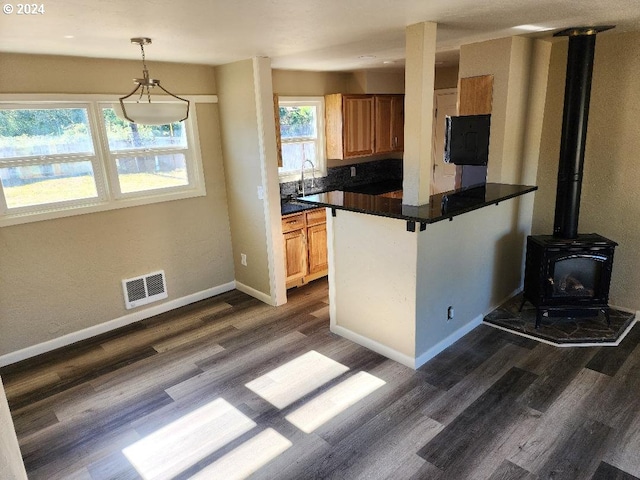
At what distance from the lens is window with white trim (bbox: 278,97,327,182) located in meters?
5.05

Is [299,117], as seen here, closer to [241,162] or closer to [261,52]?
[241,162]

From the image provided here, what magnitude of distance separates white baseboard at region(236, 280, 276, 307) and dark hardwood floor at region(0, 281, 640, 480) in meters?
0.64

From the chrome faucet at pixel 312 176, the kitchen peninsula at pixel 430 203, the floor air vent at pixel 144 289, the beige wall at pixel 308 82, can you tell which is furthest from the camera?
the chrome faucet at pixel 312 176

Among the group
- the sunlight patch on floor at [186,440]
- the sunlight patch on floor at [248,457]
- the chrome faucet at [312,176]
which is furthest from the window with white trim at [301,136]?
the sunlight patch on floor at [248,457]

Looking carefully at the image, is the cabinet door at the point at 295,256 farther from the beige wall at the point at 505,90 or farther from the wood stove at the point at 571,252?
the wood stove at the point at 571,252

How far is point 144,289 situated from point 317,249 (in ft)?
6.17

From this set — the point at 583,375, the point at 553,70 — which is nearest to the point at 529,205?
the point at 553,70

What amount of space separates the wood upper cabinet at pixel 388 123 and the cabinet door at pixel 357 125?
5.1 inches

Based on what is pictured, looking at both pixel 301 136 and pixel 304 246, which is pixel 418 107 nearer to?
pixel 304 246

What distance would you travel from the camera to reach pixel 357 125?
5320 mm

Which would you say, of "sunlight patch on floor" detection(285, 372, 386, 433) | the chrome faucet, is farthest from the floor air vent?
"sunlight patch on floor" detection(285, 372, 386, 433)

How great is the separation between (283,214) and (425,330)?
6.48 feet

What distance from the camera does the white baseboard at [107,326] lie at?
3.50 metres

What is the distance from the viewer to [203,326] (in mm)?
3992
